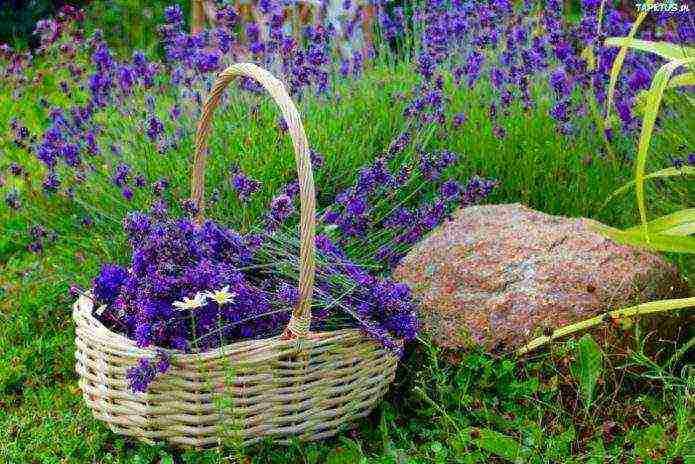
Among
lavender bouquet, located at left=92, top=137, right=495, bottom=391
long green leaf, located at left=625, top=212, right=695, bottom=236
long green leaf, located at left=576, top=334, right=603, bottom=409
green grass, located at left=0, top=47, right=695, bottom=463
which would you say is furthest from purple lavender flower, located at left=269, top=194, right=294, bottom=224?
long green leaf, located at left=625, top=212, right=695, bottom=236

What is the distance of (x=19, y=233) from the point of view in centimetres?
396

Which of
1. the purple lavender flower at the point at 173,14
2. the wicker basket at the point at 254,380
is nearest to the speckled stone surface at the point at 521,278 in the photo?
the wicker basket at the point at 254,380

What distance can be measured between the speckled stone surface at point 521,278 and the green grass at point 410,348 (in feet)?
0.34

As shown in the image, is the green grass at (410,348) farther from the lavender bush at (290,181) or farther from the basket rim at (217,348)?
the basket rim at (217,348)

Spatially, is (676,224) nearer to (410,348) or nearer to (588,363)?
(588,363)

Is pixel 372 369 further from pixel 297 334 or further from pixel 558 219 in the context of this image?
pixel 558 219

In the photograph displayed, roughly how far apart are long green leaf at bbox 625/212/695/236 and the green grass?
321mm

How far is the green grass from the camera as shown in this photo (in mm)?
2299

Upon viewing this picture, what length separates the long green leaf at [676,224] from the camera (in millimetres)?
2557

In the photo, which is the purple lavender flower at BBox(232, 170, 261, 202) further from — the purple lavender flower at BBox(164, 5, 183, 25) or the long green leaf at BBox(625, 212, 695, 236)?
the long green leaf at BBox(625, 212, 695, 236)

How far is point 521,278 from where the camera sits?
8.79ft

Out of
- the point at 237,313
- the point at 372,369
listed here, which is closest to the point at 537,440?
the point at 372,369

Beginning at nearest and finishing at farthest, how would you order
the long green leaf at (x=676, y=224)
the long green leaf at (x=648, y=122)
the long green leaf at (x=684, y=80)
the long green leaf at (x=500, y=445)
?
the long green leaf at (x=500, y=445) < the long green leaf at (x=648, y=122) < the long green leaf at (x=676, y=224) < the long green leaf at (x=684, y=80)

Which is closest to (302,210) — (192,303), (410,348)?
(192,303)
